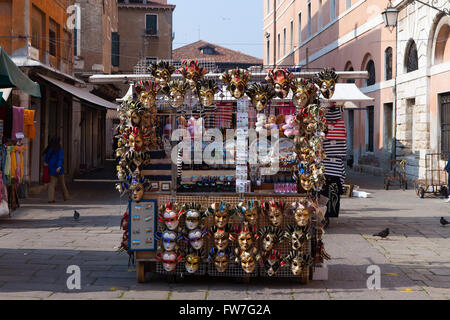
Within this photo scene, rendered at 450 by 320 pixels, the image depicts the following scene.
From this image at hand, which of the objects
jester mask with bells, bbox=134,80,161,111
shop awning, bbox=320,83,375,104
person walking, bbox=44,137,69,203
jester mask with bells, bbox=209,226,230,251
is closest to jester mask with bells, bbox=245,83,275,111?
jester mask with bells, bbox=134,80,161,111

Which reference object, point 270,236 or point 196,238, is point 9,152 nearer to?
point 196,238

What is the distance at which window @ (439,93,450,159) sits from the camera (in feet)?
50.1

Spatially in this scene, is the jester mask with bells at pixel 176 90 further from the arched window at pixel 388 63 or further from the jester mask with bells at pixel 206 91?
the arched window at pixel 388 63

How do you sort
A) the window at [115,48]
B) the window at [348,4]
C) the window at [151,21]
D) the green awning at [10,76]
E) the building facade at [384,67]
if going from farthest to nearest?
1. the window at [151,21]
2. the window at [115,48]
3. the window at [348,4]
4. the building facade at [384,67]
5. the green awning at [10,76]

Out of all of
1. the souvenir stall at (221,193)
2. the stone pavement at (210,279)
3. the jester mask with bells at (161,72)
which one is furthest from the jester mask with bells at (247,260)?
the jester mask with bells at (161,72)

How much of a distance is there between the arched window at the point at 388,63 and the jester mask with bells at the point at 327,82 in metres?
15.0

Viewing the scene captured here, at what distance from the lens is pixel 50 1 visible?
55.1 feet

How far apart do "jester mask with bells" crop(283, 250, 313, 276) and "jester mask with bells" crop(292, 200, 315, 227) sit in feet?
0.96

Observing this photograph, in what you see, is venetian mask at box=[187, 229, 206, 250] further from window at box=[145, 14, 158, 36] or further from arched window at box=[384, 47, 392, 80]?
window at box=[145, 14, 158, 36]

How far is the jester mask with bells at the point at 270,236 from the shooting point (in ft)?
18.1

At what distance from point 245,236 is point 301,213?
0.58 metres

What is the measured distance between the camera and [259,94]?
18.6 ft
